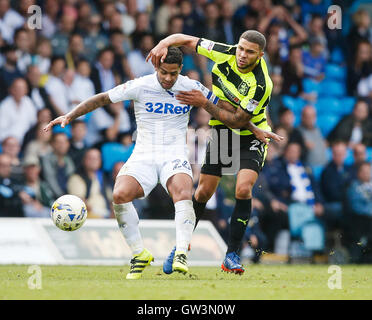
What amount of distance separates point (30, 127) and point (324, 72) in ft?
25.5

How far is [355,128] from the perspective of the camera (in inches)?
657

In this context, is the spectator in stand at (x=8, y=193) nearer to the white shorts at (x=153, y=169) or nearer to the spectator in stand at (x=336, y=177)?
the white shorts at (x=153, y=169)

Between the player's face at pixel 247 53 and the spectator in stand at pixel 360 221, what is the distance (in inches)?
234

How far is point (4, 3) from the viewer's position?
47.3ft

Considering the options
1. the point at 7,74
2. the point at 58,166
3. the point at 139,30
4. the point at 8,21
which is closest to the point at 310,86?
the point at 139,30

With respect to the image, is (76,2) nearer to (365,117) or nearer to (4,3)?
(4,3)

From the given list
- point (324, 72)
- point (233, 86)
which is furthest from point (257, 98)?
point (324, 72)

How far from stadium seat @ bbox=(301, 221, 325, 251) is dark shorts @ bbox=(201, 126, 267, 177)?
469cm

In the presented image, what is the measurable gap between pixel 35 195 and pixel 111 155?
5.96 feet

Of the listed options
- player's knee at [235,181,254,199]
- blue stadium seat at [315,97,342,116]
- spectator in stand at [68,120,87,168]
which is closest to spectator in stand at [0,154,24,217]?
spectator in stand at [68,120,87,168]

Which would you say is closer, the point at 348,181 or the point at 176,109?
the point at 176,109

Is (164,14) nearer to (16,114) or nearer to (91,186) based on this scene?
(16,114)
